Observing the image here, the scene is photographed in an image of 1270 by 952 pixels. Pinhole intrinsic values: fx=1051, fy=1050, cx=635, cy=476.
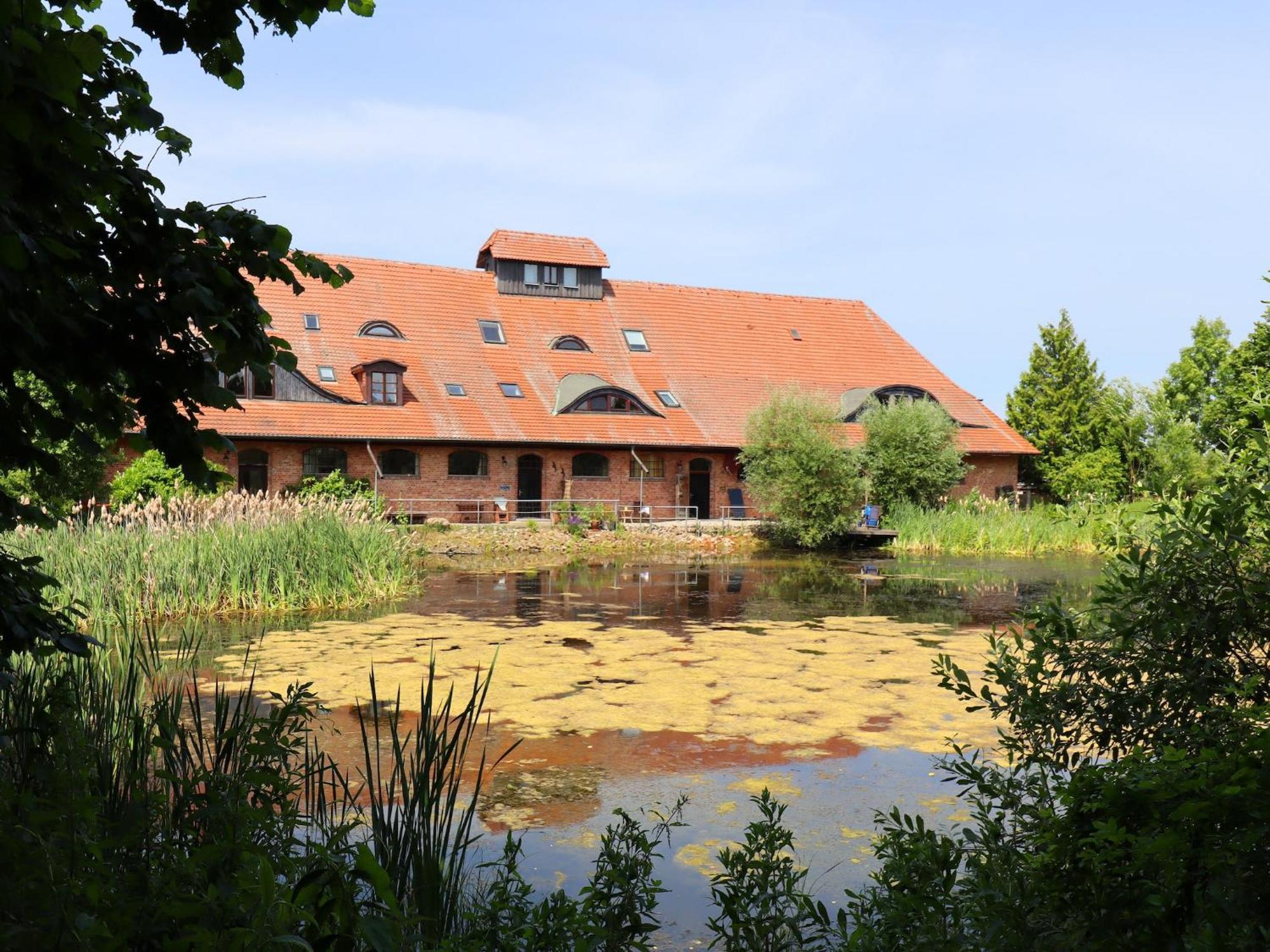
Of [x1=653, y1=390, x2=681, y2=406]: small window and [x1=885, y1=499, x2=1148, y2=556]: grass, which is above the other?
[x1=653, y1=390, x2=681, y2=406]: small window

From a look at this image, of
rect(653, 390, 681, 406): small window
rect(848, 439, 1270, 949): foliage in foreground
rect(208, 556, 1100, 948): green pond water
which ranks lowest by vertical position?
rect(208, 556, 1100, 948): green pond water

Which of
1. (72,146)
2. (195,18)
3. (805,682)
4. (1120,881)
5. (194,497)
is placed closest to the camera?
(1120,881)

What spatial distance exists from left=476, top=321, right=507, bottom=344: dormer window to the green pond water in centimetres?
1490

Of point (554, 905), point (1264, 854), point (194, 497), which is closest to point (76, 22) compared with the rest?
point (554, 905)

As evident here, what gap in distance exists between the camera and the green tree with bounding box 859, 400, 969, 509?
2808 centimetres

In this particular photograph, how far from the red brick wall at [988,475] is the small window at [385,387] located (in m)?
17.1

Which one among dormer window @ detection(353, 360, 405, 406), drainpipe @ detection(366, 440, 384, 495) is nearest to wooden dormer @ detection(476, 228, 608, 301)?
dormer window @ detection(353, 360, 405, 406)

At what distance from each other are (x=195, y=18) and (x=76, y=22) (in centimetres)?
40

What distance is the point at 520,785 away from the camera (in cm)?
699

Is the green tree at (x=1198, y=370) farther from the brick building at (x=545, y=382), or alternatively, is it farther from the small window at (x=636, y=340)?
the small window at (x=636, y=340)

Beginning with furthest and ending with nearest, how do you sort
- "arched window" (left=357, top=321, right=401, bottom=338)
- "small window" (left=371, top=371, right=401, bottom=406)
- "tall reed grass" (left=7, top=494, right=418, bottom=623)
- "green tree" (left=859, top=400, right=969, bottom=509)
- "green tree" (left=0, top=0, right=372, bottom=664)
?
"arched window" (left=357, top=321, right=401, bottom=338)
"small window" (left=371, top=371, right=401, bottom=406)
"green tree" (left=859, top=400, right=969, bottom=509)
"tall reed grass" (left=7, top=494, right=418, bottom=623)
"green tree" (left=0, top=0, right=372, bottom=664)

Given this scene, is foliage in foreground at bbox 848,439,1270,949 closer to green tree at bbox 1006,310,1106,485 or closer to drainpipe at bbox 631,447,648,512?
drainpipe at bbox 631,447,648,512

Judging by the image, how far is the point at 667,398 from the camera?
32.4m

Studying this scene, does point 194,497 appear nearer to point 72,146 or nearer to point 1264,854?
point 72,146
